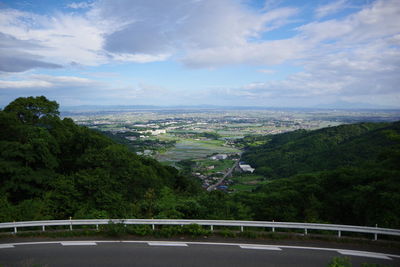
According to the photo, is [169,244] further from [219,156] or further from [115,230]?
[219,156]

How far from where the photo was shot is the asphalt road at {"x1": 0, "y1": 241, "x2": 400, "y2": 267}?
23.1ft

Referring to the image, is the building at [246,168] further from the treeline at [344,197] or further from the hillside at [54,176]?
the hillside at [54,176]

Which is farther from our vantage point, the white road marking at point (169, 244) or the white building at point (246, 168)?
the white building at point (246, 168)

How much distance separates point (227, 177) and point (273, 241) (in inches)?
1819

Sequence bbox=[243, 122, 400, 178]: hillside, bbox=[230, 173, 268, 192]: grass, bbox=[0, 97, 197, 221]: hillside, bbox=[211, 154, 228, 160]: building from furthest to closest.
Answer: bbox=[211, 154, 228, 160]: building, bbox=[243, 122, 400, 178]: hillside, bbox=[230, 173, 268, 192]: grass, bbox=[0, 97, 197, 221]: hillside

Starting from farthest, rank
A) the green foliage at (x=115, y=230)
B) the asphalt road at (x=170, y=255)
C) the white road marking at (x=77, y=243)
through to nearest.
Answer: the green foliage at (x=115, y=230), the white road marking at (x=77, y=243), the asphalt road at (x=170, y=255)

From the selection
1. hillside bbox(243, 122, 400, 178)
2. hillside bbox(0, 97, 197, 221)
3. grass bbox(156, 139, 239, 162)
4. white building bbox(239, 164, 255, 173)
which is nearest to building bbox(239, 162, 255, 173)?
white building bbox(239, 164, 255, 173)

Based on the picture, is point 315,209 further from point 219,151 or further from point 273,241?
point 219,151

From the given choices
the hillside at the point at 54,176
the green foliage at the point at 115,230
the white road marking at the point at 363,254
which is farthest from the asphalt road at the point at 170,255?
the hillside at the point at 54,176

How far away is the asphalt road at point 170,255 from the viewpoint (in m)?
7.05

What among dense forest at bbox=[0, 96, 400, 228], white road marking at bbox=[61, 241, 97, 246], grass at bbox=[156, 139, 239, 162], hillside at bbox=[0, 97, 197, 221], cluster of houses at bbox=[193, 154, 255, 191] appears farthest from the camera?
grass at bbox=[156, 139, 239, 162]

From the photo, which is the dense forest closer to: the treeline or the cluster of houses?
the treeline

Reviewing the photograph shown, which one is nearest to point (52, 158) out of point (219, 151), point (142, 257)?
point (142, 257)

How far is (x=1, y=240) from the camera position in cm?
916
